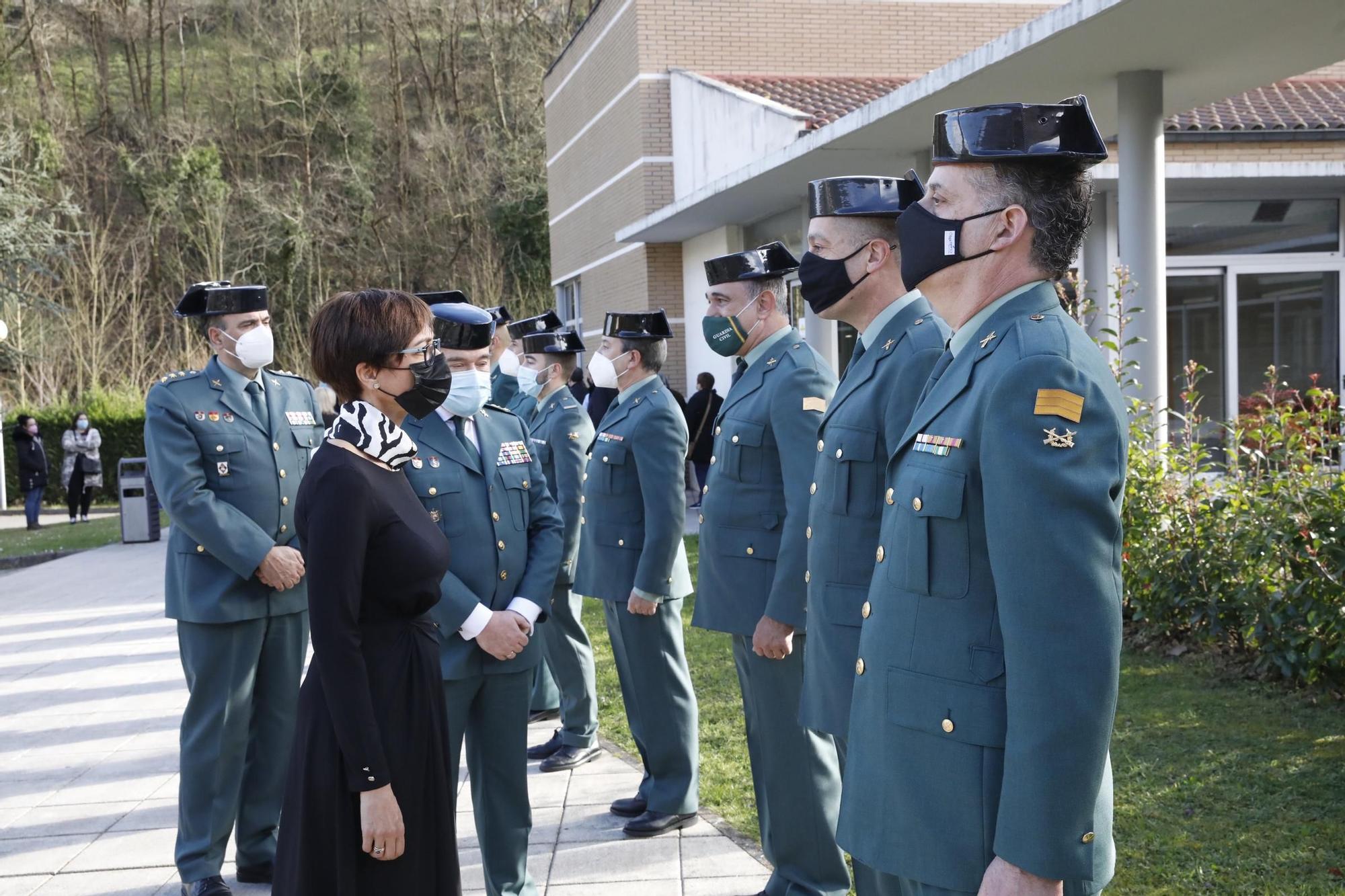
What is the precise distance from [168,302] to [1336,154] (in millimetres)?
32897

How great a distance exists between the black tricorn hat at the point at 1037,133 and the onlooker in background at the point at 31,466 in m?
21.5

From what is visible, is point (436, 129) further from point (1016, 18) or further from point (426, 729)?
point (426, 729)

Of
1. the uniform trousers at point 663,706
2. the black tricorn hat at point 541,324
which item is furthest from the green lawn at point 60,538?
the uniform trousers at point 663,706

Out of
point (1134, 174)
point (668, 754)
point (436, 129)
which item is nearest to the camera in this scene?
point (668, 754)

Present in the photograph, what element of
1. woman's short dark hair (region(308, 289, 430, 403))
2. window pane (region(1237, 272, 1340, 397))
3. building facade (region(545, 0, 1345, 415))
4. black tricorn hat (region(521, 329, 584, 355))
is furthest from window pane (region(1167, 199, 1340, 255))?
woman's short dark hair (region(308, 289, 430, 403))

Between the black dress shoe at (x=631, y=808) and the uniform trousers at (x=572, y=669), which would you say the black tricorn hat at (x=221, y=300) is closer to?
the uniform trousers at (x=572, y=669)

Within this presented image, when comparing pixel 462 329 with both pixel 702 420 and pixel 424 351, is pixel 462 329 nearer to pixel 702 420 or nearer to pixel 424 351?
pixel 424 351

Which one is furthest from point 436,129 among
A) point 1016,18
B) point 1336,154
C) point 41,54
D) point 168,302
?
point 1336,154

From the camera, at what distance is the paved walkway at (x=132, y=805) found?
4.66 m

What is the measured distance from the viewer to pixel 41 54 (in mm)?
39188

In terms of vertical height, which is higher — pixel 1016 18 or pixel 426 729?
pixel 1016 18

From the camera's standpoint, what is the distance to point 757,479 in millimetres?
4297

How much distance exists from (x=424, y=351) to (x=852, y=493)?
1.25 m

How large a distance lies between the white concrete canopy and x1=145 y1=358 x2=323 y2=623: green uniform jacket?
232 inches
